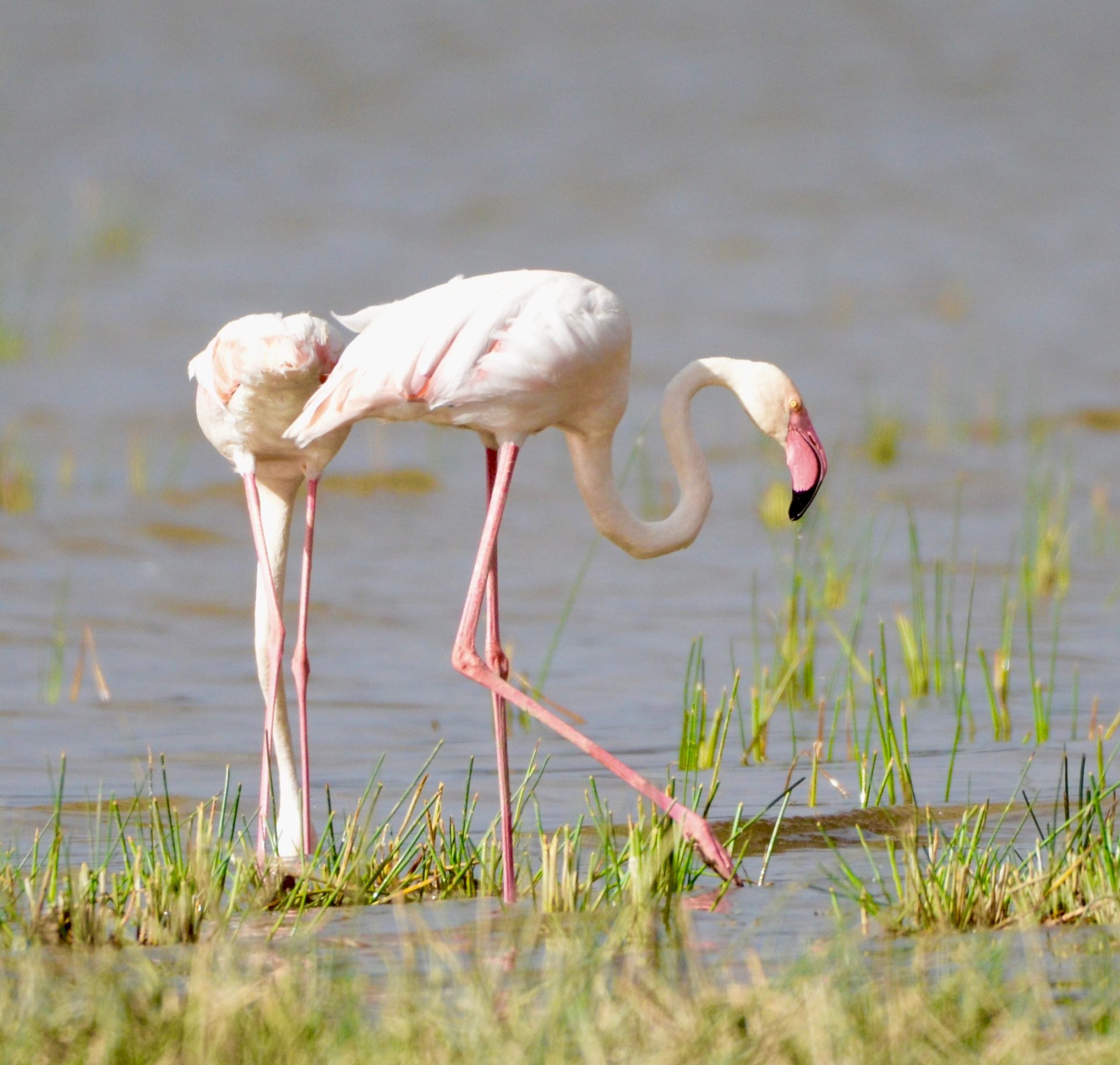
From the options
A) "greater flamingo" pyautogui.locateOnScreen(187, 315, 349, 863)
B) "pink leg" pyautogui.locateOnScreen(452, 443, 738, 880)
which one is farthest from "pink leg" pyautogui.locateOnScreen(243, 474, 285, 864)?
"pink leg" pyautogui.locateOnScreen(452, 443, 738, 880)

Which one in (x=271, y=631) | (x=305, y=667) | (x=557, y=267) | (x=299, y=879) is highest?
(x=557, y=267)

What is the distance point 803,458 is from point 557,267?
13.6m

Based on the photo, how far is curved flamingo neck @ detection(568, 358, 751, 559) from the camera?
5.32m

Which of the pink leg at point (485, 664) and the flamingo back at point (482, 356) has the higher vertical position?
the flamingo back at point (482, 356)

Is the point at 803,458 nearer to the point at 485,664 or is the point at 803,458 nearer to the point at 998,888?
the point at 485,664

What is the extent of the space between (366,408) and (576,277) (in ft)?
2.51

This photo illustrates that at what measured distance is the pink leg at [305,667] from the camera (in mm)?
4980

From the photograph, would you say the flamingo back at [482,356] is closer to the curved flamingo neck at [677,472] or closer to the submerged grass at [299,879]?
the curved flamingo neck at [677,472]

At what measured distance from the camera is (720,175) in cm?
2209

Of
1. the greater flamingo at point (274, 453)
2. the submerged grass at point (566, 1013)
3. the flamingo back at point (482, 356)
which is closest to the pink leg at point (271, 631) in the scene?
the greater flamingo at point (274, 453)

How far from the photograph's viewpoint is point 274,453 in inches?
207

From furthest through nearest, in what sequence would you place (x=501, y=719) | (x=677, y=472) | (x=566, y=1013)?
(x=677, y=472) < (x=501, y=719) < (x=566, y=1013)

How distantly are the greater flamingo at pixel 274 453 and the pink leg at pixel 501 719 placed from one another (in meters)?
0.53

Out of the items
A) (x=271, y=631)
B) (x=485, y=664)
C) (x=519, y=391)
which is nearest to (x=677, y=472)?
(x=519, y=391)
